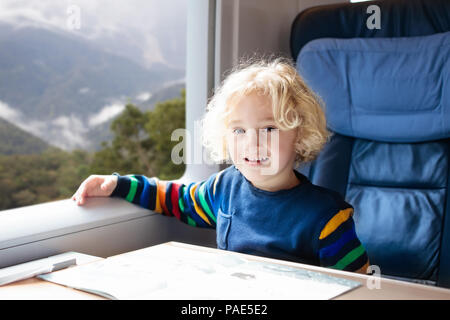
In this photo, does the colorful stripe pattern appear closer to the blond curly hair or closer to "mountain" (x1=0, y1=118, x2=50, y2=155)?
the blond curly hair

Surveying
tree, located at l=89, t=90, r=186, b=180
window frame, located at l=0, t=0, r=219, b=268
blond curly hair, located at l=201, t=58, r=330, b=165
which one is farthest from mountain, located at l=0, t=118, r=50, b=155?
blond curly hair, located at l=201, t=58, r=330, b=165

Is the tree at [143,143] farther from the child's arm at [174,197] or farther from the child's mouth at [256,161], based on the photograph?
the child's mouth at [256,161]

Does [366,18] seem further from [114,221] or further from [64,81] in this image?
[64,81]

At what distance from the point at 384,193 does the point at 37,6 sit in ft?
12.7

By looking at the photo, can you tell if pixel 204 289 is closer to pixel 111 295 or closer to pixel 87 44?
pixel 111 295

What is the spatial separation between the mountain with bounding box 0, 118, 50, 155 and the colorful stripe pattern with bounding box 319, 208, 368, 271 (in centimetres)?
402

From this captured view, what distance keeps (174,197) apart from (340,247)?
1.60 ft

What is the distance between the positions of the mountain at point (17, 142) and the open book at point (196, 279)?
3.96 m

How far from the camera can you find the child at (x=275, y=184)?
1.25 m

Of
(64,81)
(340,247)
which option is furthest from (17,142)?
(340,247)

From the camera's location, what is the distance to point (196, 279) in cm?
95

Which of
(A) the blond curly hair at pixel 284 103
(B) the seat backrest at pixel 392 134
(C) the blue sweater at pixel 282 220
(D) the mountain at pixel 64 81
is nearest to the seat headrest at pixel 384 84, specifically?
(B) the seat backrest at pixel 392 134
